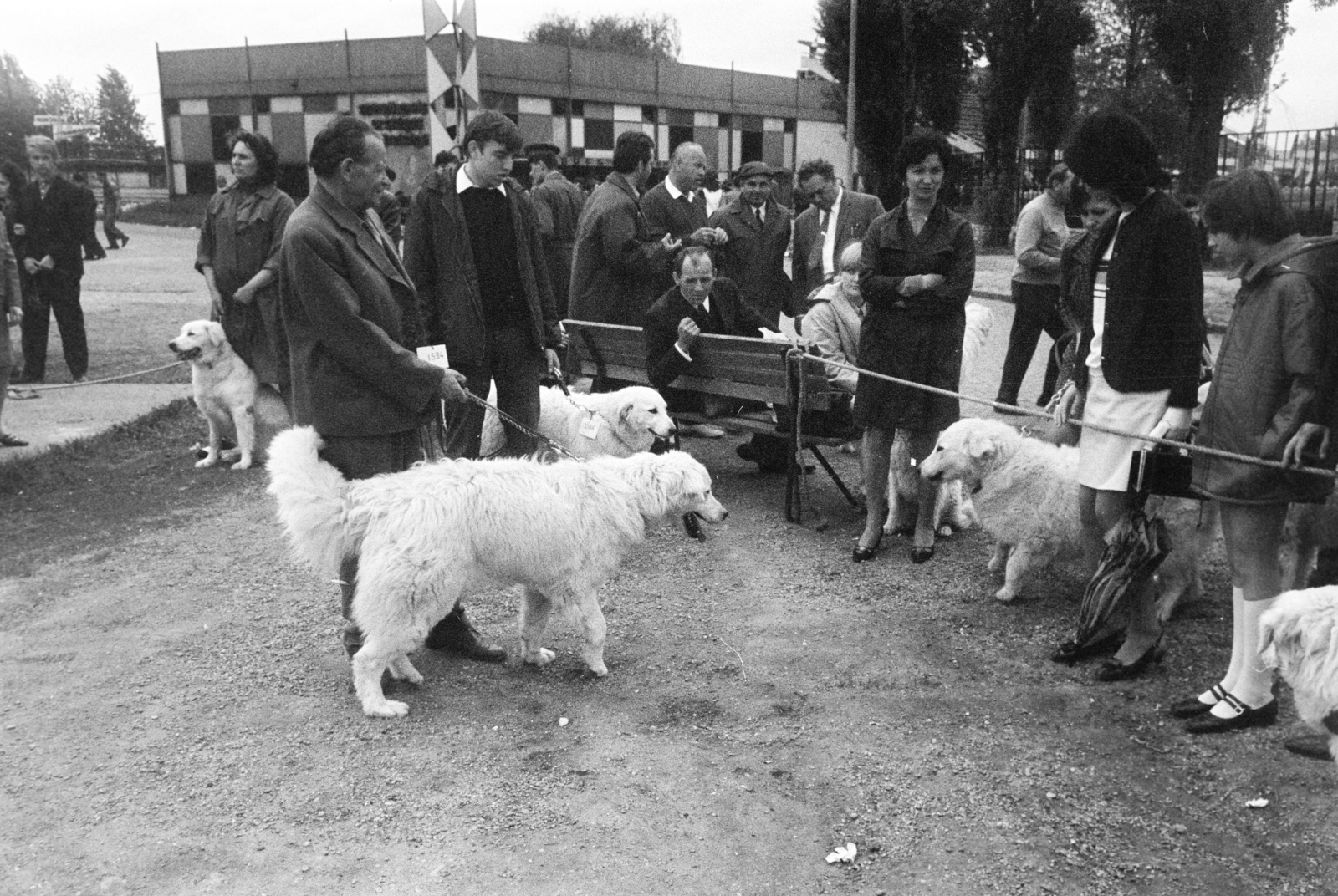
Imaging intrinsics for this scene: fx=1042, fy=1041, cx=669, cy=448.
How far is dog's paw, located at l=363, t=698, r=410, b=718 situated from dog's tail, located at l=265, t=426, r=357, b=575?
0.58m

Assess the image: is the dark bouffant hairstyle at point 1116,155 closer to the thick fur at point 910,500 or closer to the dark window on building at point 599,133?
the thick fur at point 910,500

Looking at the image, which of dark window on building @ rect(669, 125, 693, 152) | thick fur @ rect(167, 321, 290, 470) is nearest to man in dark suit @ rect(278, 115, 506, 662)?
thick fur @ rect(167, 321, 290, 470)

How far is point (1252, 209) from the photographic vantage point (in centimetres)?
362

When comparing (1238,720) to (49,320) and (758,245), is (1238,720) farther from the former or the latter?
(49,320)

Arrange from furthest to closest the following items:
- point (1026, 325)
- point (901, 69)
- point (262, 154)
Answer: point (901, 69) < point (1026, 325) < point (262, 154)

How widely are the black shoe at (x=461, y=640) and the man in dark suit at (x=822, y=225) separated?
4.64 meters

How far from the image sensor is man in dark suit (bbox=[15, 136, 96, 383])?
10.9m

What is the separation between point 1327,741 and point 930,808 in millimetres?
1454

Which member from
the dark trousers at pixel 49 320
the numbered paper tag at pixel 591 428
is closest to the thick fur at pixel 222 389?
the numbered paper tag at pixel 591 428

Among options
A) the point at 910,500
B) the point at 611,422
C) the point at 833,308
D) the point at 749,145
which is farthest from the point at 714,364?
the point at 749,145

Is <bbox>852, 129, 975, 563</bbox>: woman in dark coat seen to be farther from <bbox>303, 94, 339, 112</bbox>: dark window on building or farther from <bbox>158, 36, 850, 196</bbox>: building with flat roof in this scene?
<bbox>303, 94, 339, 112</bbox>: dark window on building

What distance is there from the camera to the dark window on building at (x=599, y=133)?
42125mm

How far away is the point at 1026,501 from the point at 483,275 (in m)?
3.05

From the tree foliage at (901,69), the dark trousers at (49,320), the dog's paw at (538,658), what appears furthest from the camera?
the tree foliage at (901,69)
